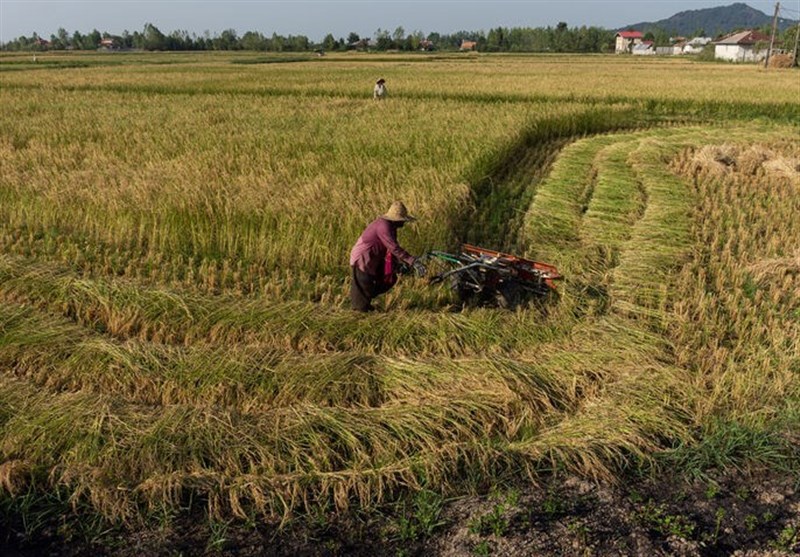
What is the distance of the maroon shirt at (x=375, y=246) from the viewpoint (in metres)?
4.37

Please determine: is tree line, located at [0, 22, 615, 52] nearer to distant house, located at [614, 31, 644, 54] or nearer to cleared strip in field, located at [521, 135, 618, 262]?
distant house, located at [614, 31, 644, 54]

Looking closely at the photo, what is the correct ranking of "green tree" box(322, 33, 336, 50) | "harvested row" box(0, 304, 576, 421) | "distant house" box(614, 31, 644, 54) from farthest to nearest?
"distant house" box(614, 31, 644, 54) → "green tree" box(322, 33, 336, 50) → "harvested row" box(0, 304, 576, 421)

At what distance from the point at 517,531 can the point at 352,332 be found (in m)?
2.08

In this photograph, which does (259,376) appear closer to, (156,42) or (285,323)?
(285,323)

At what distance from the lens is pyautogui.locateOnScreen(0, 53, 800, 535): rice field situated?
119 inches

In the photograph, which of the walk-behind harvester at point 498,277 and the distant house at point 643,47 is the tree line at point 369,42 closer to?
the distant house at point 643,47

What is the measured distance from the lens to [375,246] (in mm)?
4469

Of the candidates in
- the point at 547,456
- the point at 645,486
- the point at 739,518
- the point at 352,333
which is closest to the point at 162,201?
the point at 352,333

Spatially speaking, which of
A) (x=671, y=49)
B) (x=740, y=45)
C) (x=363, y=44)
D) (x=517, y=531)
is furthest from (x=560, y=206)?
(x=671, y=49)

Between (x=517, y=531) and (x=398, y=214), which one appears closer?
(x=517, y=531)

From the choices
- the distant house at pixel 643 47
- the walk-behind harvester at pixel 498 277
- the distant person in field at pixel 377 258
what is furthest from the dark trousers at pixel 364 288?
the distant house at pixel 643 47

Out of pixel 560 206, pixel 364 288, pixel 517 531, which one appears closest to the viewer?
pixel 517 531

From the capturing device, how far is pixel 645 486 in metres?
2.94

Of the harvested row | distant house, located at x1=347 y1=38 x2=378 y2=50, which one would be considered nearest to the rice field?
the harvested row
